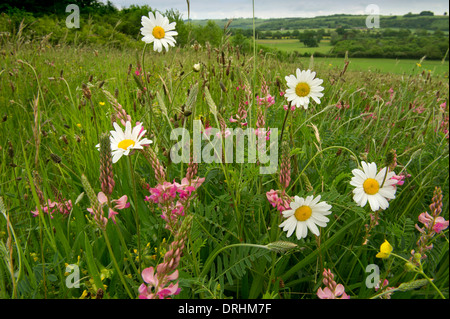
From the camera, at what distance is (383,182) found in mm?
945

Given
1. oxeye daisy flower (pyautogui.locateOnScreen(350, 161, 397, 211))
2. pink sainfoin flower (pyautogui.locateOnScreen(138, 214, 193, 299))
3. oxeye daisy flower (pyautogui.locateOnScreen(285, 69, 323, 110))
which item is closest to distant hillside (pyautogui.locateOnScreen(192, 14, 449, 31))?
oxeye daisy flower (pyautogui.locateOnScreen(285, 69, 323, 110))

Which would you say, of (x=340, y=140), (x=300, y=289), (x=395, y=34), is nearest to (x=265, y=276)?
(x=300, y=289)

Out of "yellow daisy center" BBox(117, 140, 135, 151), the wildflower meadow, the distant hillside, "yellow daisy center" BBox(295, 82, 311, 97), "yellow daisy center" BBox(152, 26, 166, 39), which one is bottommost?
the wildflower meadow

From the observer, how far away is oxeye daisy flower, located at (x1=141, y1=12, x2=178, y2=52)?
1217 millimetres

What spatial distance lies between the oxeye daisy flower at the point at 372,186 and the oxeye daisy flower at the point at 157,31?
2.92 feet

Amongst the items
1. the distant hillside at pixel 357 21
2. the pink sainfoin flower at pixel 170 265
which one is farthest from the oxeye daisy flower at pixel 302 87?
the distant hillside at pixel 357 21

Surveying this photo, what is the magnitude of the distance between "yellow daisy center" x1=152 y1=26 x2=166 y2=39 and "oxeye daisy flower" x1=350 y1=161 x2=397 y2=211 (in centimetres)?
94

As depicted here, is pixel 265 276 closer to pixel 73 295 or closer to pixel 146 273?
pixel 146 273

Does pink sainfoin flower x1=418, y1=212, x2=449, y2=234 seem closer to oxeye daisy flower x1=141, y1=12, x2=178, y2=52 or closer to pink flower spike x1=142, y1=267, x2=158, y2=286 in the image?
pink flower spike x1=142, y1=267, x2=158, y2=286

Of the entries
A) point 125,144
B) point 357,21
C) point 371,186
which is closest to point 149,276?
point 125,144

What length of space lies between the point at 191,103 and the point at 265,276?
0.68 metres

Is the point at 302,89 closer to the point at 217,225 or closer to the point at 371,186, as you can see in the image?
the point at 371,186

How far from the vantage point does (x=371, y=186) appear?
979mm
